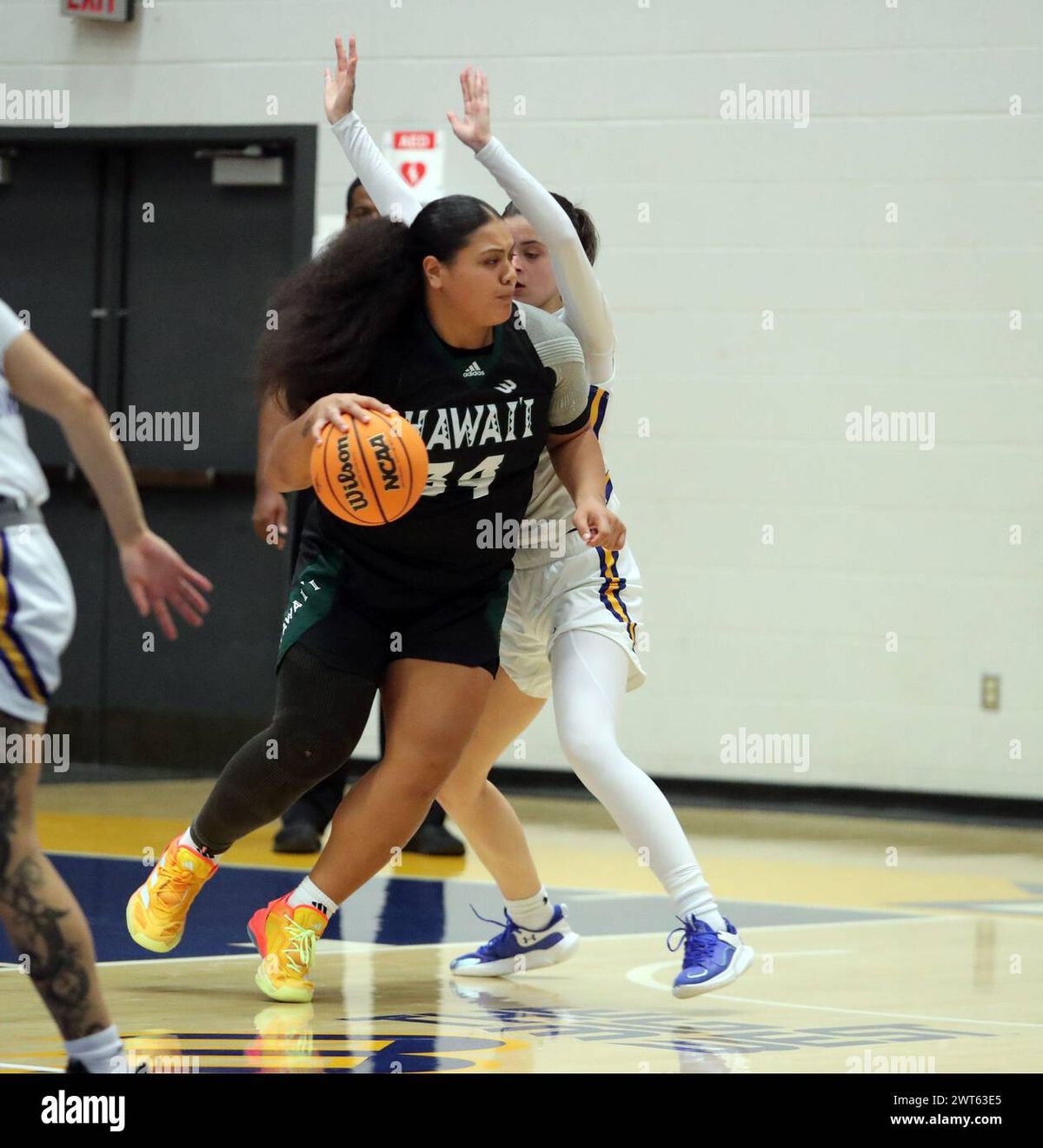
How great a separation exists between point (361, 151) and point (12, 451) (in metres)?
1.94

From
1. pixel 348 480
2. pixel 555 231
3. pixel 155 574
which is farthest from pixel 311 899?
pixel 155 574

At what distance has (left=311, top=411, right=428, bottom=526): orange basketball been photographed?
407 centimetres

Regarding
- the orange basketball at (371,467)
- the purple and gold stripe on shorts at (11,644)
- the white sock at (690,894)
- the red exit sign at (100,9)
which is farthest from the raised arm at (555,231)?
the red exit sign at (100,9)

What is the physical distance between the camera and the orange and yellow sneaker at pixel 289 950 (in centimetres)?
438

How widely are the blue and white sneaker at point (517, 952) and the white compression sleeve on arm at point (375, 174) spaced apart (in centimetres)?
174

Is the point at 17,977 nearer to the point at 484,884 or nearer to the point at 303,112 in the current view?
the point at 484,884

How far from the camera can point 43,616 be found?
296cm

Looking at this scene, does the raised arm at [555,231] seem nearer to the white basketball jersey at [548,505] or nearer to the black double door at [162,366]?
the white basketball jersey at [548,505]

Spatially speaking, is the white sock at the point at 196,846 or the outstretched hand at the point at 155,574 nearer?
the outstretched hand at the point at 155,574

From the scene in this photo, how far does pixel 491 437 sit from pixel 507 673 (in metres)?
0.69

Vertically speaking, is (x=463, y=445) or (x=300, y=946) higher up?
(x=463, y=445)

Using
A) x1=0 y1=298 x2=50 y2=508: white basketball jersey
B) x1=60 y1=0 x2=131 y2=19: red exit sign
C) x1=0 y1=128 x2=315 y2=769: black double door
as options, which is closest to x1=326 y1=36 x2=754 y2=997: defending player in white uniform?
x1=0 y1=298 x2=50 y2=508: white basketball jersey

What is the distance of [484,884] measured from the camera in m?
6.65

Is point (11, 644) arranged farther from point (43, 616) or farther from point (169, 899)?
point (169, 899)
